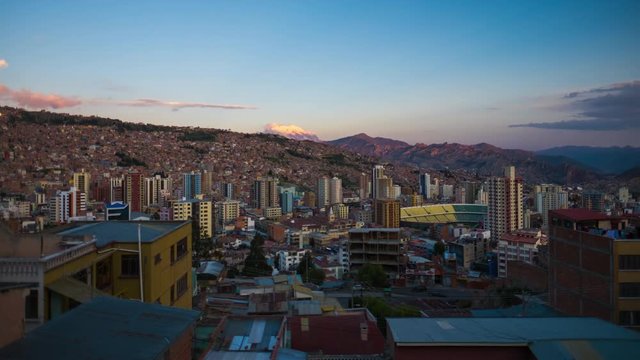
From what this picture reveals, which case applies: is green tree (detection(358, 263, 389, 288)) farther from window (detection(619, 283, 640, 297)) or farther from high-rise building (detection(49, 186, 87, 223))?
high-rise building (detection(49, 186, 87, 223))

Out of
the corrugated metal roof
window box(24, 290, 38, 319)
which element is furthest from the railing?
the corrugated metal roof

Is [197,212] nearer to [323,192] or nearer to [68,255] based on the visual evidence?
[323,192]

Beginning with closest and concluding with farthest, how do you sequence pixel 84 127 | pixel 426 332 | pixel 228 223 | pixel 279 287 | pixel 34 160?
1. pixel 426 332
2. pixel 279 287
3. pixel 228 223
4. pixel 34 160
5. pixel 84 127

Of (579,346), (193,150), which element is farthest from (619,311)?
(193,150)

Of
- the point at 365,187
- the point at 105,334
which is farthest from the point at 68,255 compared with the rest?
the point at 365,187

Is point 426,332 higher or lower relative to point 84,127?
lower

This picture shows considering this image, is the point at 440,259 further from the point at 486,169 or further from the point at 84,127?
the point at 486,169

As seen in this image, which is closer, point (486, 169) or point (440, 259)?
point (440, 259)
